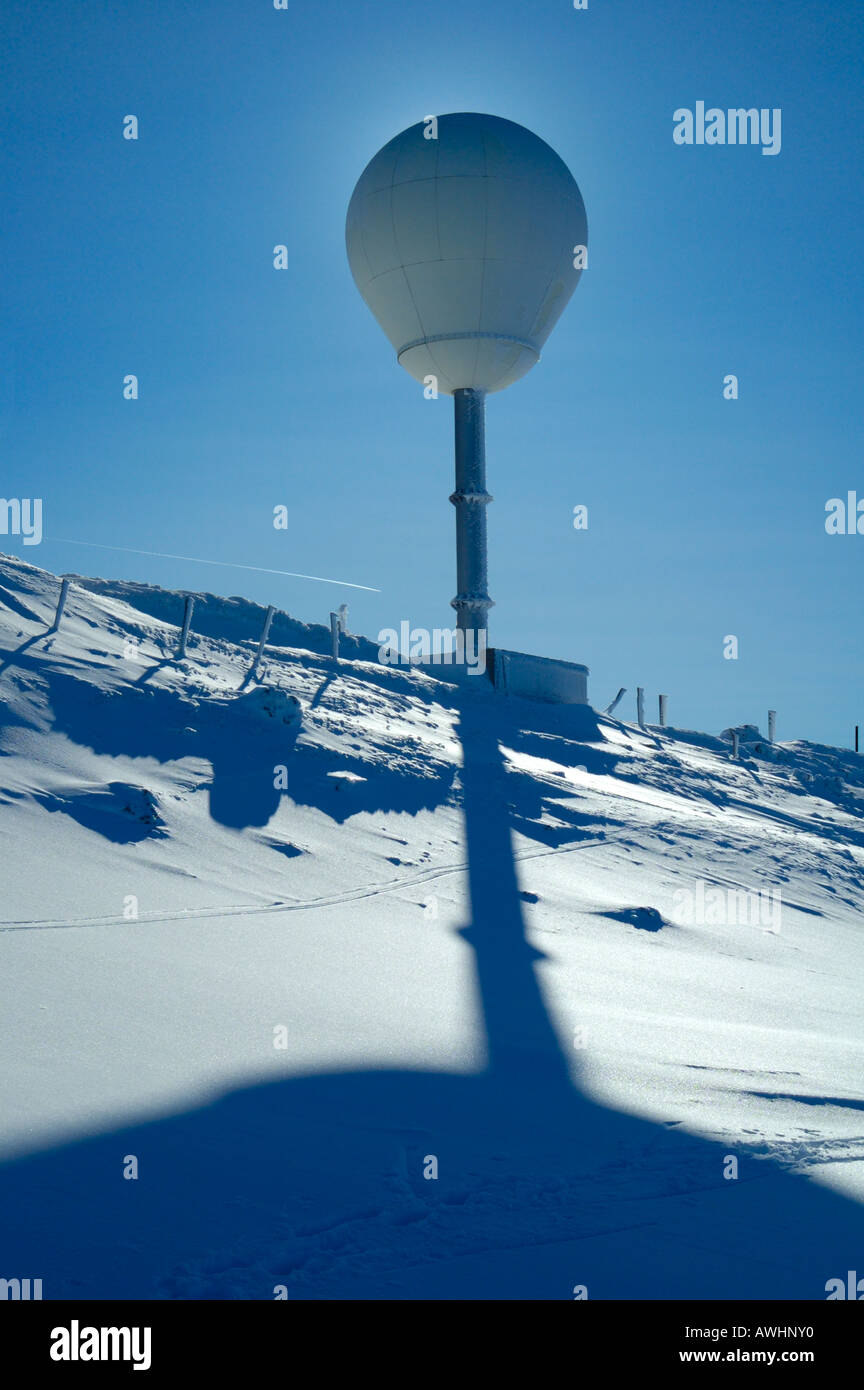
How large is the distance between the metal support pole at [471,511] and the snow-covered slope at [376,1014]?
476 inches

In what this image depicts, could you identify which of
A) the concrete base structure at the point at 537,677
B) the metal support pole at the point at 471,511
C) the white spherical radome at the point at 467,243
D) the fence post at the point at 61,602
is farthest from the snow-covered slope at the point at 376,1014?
the white spherical radome at the point at 467,243

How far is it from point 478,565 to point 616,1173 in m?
21.8

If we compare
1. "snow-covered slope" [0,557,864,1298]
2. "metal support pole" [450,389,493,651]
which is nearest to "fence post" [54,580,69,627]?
"snow-covered slope" [0,557,864,1298]

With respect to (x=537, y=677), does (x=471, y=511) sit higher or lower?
higher

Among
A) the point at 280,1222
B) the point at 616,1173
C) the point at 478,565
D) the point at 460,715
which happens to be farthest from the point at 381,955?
the point at 478,565

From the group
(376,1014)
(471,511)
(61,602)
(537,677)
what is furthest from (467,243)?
(376,1014)

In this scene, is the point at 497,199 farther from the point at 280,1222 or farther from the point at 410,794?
the point at 280,1222

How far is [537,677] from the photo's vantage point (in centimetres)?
2189

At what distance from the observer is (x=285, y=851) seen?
8797 millimetres

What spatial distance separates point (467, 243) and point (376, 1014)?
21331 mm

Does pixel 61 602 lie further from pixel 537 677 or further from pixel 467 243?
pixel 467 243

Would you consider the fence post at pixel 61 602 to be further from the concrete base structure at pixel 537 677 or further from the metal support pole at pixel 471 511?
the metal support pole at pixel 471 511

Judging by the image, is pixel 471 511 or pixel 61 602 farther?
pixel 471 511

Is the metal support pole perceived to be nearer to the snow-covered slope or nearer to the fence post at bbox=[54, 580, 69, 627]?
the snow-covered slope
